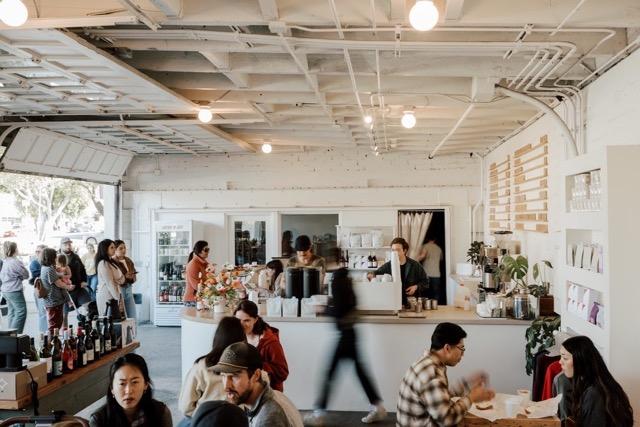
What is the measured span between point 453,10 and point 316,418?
3.90 metres

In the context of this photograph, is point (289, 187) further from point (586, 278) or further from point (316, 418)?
point (586, 278)

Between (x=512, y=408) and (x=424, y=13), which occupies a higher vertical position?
(x=424, y=13)

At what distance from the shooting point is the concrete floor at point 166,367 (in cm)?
548

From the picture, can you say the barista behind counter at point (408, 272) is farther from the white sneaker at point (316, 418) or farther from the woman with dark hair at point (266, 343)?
the woman with dark hair at point (266, 343)

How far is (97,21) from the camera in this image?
10.3ft

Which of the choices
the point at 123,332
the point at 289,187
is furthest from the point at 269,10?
the point at 289,187

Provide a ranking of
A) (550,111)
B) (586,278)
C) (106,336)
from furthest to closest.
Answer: (550,111)
(106,336)
(586,278)

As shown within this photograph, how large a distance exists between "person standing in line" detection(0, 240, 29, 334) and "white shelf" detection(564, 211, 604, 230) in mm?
7001

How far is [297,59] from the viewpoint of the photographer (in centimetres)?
405

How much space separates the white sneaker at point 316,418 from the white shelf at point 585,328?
7.93 feet

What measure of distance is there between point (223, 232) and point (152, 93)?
5525 millimetres

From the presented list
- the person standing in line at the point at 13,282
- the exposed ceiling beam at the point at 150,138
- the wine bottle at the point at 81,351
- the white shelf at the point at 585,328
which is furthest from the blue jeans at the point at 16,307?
the white shelf at the point at 585,328

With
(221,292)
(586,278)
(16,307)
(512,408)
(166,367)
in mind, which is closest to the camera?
(512,408)

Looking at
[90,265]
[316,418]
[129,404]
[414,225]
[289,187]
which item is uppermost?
[289,187]
